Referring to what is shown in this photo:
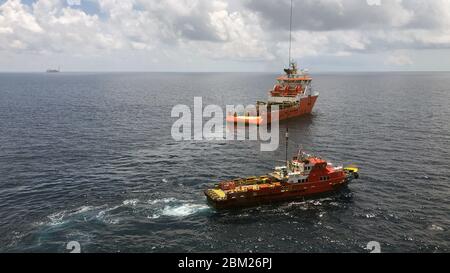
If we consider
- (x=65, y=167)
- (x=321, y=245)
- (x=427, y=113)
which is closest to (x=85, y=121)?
(x=65, y=167)

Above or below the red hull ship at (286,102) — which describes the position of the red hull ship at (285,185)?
below

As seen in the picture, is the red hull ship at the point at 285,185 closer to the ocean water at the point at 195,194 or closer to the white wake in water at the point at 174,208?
the ocean water at the point at 195,194

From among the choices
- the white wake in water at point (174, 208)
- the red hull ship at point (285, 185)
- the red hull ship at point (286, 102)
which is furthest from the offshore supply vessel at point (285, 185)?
the red hull ship at point (286, 102)

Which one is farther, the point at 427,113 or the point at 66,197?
the point at 427,113

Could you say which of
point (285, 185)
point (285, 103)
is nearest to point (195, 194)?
point (285, 185)

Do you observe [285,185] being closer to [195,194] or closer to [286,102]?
[195,194]

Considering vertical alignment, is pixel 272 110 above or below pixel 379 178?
above

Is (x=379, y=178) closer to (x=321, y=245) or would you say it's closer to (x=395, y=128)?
(x=321, y=245)
